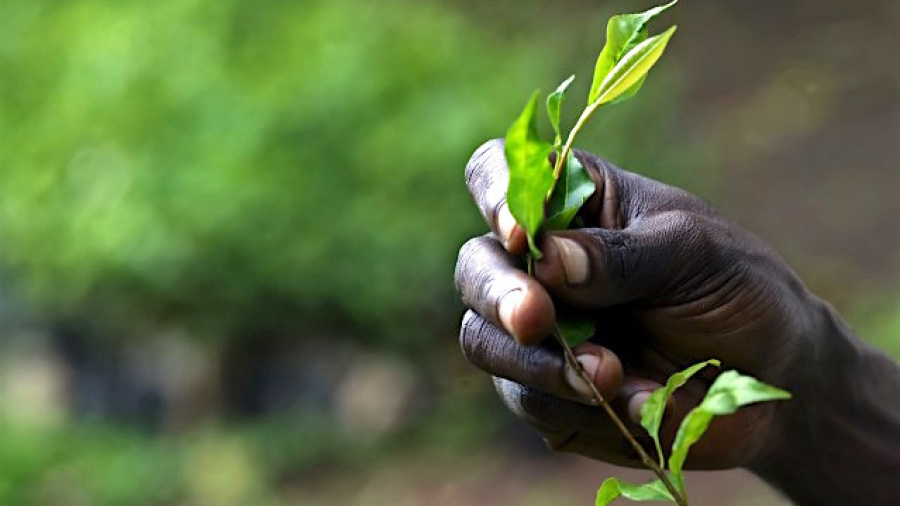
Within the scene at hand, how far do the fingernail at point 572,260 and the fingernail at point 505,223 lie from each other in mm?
49

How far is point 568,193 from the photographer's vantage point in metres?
0.99

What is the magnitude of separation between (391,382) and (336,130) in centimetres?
78

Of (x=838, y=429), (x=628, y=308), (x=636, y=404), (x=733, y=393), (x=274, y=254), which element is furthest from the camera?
(x=274, y=254)

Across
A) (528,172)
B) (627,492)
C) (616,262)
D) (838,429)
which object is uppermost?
(528,172)

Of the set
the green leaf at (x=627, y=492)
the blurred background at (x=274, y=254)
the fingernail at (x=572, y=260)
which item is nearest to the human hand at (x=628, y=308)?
the fingernail at (x=572, y=260)

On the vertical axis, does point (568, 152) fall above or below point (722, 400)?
above

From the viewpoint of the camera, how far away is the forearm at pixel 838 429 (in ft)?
4.53

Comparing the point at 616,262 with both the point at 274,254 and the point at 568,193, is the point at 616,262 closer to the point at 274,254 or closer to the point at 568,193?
the point at 568,193

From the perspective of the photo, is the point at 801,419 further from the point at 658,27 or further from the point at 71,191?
the point at 658,27

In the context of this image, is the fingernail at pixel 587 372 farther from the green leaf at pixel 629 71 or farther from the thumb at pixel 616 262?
the green leaf at pixel 629 71

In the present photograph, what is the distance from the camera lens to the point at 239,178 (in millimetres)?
3957

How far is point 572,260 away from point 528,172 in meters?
0.11

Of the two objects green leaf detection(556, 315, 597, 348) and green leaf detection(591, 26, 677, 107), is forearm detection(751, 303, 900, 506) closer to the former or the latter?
green leaf detection(556, 315, 597, 348)

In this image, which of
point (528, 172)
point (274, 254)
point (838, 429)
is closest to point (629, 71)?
point (528, 172)
